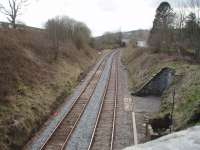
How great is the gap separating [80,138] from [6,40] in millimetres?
16553

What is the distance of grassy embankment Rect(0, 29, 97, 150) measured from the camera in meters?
18.3

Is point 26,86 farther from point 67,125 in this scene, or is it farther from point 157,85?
point 157,85

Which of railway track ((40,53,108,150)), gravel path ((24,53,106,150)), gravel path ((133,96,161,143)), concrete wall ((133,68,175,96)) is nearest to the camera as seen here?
railway track ((40,53,108,150))

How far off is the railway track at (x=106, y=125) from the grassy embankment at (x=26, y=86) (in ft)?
12.0

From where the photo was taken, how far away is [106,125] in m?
20.6

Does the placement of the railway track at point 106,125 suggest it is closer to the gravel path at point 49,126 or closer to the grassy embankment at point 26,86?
the gravel path at point 49,126

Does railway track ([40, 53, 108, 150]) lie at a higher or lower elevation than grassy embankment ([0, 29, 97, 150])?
lower

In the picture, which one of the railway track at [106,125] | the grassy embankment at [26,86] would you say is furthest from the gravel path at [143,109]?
the grassy embankment at [26,86]

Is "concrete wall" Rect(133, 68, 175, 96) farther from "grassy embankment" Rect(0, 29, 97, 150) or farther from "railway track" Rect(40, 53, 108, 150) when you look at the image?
"grassy embankment" Rect(0, 29, 97, 150)

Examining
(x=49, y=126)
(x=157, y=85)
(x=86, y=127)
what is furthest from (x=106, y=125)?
(x=157, y=85)

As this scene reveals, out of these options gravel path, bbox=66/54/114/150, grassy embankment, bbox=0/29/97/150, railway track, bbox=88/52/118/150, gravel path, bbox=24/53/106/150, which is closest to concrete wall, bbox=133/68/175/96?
railway track, bbox=88/52/118/150

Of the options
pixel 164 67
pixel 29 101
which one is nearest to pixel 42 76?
pixel 29 101

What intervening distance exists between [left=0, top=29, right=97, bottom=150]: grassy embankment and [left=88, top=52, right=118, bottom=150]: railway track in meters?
3.66

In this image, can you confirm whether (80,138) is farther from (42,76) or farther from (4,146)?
(42,76)
